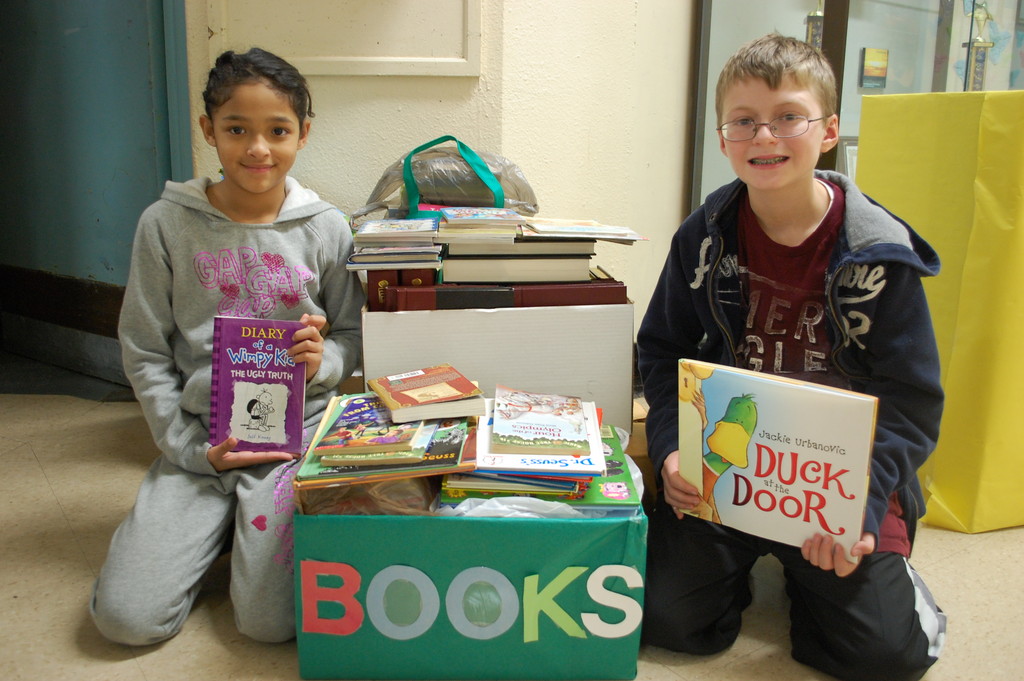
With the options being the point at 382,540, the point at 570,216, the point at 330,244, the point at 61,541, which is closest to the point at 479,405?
the point at 382,540

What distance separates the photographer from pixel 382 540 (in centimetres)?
123

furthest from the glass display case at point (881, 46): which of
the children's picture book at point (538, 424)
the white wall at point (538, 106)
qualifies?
Result: the children's picture book at point (538, 424)

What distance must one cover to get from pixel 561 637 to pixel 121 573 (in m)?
0.73

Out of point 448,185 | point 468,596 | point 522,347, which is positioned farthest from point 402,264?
point 468,596

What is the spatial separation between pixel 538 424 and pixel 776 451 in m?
0.37

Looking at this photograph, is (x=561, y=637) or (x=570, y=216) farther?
(x=570, y=216)

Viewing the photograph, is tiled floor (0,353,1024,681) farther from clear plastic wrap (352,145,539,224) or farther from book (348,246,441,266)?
clear plastic wrap (352,145,539,224)

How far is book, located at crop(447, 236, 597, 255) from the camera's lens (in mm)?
1574

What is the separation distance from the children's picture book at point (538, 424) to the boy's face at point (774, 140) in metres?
0.48

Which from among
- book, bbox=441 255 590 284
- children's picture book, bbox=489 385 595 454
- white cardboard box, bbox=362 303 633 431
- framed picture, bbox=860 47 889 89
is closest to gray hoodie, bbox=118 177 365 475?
white cardboard box, bbox=362 303 633 431

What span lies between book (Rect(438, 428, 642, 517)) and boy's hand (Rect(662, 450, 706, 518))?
0.26ft

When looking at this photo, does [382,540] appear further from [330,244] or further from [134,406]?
[134,406]

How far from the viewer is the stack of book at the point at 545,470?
1227mm

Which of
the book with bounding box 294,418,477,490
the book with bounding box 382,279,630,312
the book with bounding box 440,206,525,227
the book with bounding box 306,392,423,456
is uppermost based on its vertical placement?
the book with bounding box 440,206,525,227
